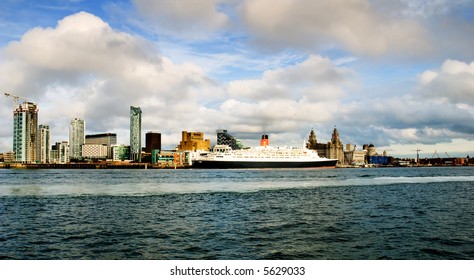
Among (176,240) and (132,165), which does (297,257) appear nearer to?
(176,240)

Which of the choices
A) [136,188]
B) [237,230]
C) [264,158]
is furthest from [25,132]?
[237,230]

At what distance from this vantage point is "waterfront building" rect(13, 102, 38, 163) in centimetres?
17600

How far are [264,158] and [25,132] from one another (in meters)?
115

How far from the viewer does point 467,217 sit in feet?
76.0

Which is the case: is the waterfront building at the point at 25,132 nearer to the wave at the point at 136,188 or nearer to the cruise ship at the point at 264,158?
the cruise ship at the point at 264,158

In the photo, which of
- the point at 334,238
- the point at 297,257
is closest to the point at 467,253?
the point at 334,238

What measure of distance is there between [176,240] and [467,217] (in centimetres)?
1646

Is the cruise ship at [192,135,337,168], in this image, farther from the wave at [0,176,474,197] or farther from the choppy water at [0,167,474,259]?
the choppy water at [0,167,474,259]

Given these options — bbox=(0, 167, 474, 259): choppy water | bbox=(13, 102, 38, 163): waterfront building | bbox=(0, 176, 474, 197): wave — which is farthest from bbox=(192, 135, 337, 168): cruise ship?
bbox=(0, 167, 474, 259): choppy water

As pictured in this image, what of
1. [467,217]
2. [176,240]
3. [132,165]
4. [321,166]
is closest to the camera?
[176,240]

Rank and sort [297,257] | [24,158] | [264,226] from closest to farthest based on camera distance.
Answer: [297,257] → [264,226] → [24,158]

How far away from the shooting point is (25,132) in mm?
180250

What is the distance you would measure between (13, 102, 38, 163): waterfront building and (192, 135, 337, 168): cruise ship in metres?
90.9

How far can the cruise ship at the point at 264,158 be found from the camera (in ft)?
410
